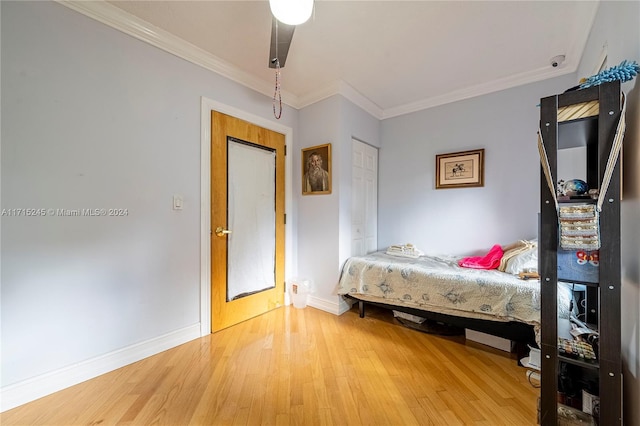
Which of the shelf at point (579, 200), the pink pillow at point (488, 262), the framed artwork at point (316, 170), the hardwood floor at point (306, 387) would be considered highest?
the framed artwork at point (316, 170)

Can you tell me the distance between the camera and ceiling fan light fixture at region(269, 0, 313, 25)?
1.13 metres

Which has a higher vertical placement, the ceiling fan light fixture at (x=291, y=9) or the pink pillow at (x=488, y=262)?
the ceiling fan light fixture at (x=291, y=9)

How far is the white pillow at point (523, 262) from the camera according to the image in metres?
2.03

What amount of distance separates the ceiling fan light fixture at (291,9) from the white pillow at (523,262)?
2.30 m

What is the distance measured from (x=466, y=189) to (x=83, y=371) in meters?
3.62

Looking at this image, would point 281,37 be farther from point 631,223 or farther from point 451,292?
point 451,292

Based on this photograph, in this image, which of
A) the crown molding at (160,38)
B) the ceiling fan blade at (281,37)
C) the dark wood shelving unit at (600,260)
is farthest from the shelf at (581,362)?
the crown molding at (160,38)

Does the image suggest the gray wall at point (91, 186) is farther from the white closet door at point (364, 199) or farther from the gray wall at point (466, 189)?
the gray wall at point (466, 189)

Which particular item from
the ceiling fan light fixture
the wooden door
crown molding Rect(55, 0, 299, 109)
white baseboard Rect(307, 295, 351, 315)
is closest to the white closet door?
white baseboard Rect(307, 295, 351, 315)

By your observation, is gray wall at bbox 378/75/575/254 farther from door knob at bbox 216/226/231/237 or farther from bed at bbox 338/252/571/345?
door knob at bbox 216/226/231/237

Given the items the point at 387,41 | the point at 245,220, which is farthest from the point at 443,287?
the point at 387,41

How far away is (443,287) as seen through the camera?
2.09 m

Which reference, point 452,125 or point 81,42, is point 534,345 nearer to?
point 452,125

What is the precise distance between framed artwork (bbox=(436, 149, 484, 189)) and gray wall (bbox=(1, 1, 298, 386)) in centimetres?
261
